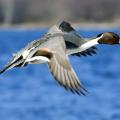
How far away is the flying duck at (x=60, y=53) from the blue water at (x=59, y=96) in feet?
11.3

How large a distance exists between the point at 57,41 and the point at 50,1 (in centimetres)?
2698

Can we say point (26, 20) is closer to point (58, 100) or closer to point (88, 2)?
point (88, 2)

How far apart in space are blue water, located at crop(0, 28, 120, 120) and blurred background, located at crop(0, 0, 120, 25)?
1140 centimetres

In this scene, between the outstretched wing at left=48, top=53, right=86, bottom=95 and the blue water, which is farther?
the blue water

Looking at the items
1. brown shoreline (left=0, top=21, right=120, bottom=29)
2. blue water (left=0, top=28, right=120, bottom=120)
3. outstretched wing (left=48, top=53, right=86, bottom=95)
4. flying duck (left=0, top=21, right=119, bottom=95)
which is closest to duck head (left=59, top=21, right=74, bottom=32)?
flying duck (left=0, top=21, right=119, bottom=95)

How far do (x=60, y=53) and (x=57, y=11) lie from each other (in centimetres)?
2562

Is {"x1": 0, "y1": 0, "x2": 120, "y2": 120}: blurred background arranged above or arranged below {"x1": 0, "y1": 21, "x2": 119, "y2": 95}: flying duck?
above

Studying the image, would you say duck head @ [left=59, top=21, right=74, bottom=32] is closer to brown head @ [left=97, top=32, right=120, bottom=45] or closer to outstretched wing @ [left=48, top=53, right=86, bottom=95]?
brown head @ [left=97, top=32, right=120, bottom=45]

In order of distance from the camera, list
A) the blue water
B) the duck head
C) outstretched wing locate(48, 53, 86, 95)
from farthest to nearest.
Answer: the blue water → the duck head → outstretched wing locate(48, 53, 86, 95)

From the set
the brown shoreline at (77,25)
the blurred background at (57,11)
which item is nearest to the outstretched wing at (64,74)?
the brown shoreline at (77,25)

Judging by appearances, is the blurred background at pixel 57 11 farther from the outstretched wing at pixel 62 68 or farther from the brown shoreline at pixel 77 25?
the outstretched wing at pixel 62 68

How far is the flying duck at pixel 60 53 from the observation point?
412 centimetres

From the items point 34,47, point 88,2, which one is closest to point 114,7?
point 88,2

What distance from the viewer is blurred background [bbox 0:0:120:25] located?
28359 millimetres
